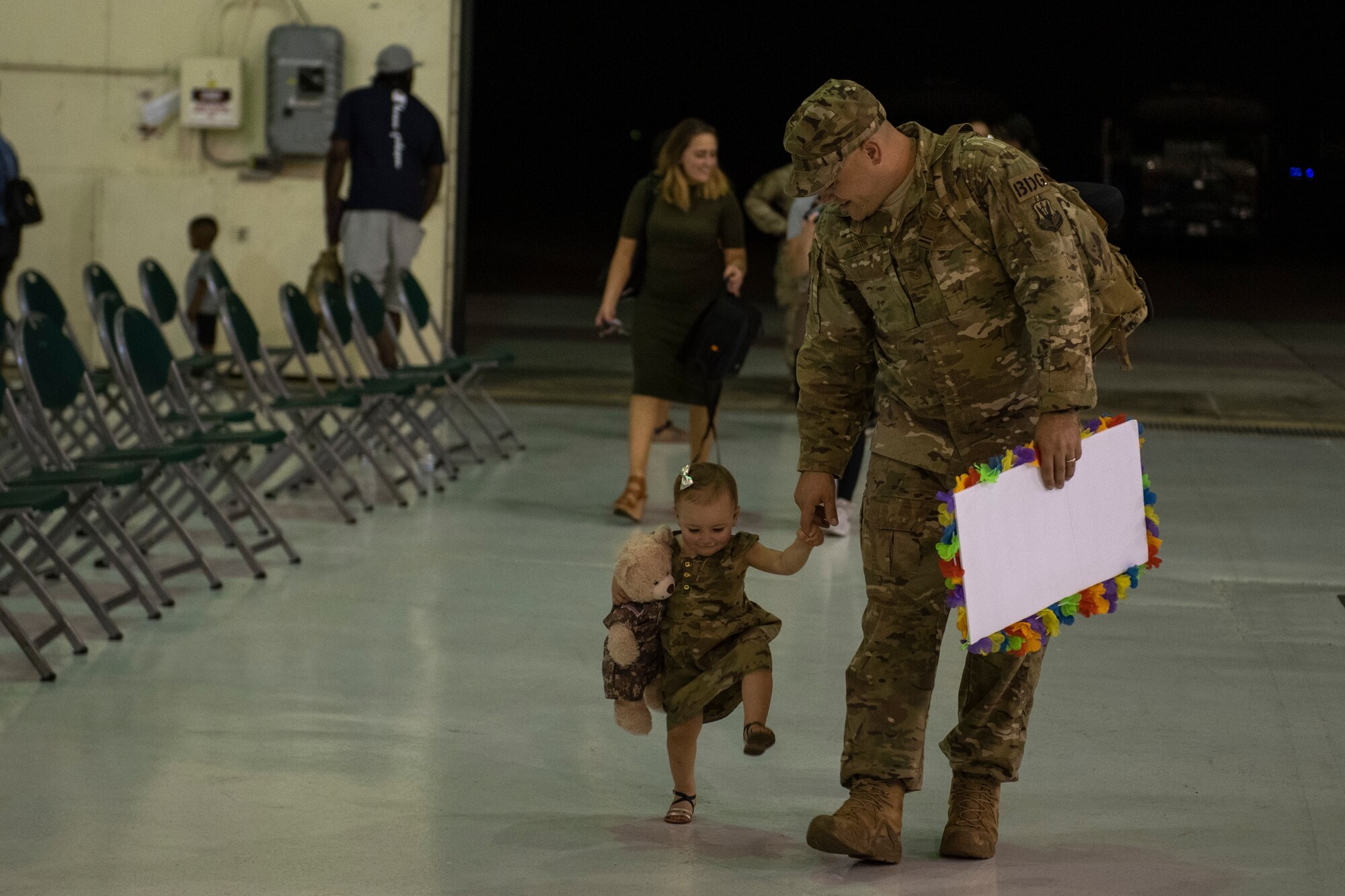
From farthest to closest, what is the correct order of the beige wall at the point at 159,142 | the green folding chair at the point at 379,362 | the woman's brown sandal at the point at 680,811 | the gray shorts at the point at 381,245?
the beige wall at the point at 159,142
the gray shorts at the point at 381,245
the green folding chair at the point at 379,362
the woman's brown sandal at the point at 680,811

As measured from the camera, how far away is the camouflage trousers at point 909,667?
374 centimetres

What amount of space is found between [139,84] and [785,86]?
24917 millimetres

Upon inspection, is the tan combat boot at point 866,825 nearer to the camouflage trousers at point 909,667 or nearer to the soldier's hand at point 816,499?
the camouflage trousers at point 909,667

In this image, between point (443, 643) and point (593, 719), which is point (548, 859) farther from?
point (443, 643)

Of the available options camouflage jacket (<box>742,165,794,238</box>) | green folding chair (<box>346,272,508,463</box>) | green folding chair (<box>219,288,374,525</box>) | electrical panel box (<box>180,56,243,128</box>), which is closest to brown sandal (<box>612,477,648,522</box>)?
green folding chair (<box>219,288,374,525</box>)

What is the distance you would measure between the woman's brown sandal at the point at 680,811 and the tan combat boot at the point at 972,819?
56 centimetres

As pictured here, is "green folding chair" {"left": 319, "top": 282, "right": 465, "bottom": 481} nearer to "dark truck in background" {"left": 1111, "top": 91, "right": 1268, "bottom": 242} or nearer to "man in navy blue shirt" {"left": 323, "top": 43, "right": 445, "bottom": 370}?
"man in navy blue shirt" {"left": 323, "top": 43, "right": 445, "bottom": 370}

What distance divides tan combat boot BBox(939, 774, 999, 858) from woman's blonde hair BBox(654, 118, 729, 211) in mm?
3783

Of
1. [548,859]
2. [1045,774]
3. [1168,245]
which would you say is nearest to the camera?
[548,859]

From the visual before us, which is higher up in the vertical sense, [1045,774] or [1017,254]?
[1017,254]

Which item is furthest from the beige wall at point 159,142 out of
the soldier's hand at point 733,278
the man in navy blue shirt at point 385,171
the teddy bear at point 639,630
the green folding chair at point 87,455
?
the teddy bear at point 639,630

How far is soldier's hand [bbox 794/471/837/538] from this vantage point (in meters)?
3.83

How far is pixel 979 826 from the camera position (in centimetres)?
379

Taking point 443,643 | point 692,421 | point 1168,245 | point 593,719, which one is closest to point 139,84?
point 692,421
